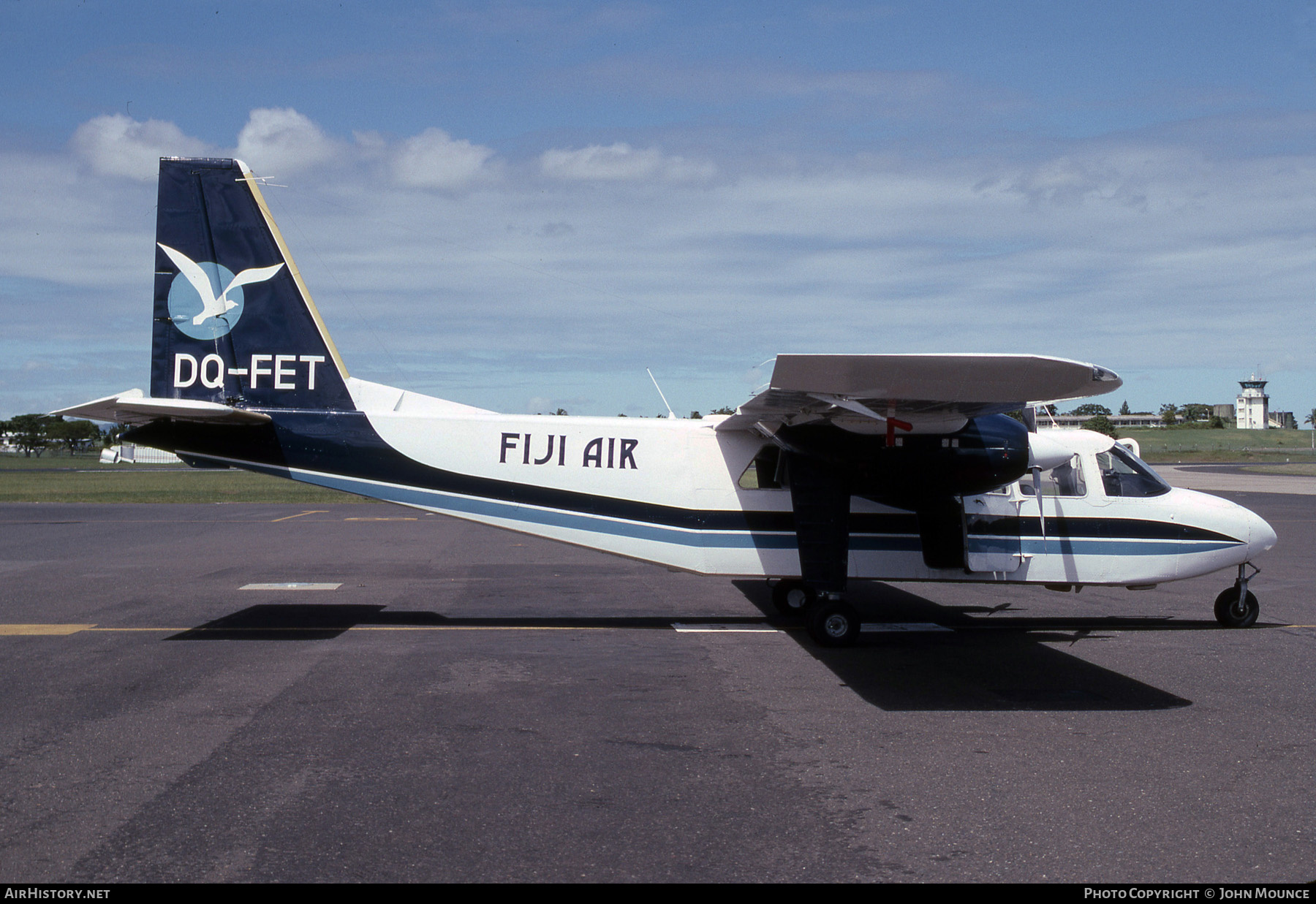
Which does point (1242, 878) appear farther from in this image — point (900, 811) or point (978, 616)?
point (978, 616)

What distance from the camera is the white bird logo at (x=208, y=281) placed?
10.8m

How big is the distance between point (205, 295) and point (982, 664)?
30.5 ft

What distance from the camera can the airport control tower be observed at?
156250 millimetres

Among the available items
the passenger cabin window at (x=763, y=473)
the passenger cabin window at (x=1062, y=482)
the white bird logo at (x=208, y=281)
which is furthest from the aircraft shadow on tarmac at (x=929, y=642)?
the white bird logo at (x=208, y=281)

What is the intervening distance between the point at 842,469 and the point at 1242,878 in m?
6.48

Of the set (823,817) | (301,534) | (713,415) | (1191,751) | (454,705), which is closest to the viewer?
(823,817)

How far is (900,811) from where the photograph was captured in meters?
5.44

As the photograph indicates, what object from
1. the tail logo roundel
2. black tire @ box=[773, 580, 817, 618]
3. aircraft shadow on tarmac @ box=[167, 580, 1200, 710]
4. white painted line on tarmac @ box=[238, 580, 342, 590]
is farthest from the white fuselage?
white painted line on tarmac @ box=[238, 580, 342, 590]

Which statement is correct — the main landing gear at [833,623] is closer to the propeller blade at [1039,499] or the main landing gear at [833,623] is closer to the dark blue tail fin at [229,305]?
the propeller blade at [1039,499]

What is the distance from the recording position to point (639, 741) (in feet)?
22.2

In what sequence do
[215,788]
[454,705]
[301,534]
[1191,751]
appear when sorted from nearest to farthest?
[215,788] < [1191,751] < [454,705] < [301,534]

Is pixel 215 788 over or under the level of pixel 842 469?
under

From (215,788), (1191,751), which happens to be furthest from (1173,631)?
(215,788)

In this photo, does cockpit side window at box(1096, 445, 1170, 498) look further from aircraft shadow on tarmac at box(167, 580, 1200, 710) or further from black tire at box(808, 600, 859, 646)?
black tire at box(808, 600, 859, 646)
